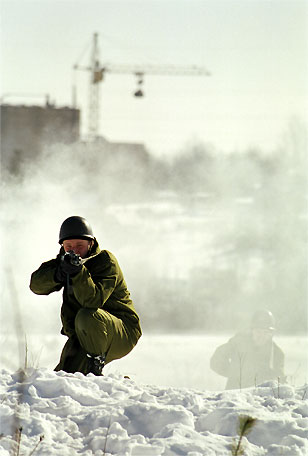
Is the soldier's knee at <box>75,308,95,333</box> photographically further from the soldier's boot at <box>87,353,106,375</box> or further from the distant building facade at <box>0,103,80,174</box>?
the distant building facade at <box>0,103,80,174</box>

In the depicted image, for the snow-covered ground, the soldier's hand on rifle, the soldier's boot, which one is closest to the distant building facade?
the soldier's boot

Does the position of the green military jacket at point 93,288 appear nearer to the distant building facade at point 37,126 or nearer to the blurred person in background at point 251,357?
the blurred person in background at point 251,357

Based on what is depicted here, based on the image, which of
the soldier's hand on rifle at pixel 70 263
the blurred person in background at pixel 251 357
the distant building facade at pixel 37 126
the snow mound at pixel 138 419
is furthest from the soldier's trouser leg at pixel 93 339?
the distant building facade at pixel 37 126

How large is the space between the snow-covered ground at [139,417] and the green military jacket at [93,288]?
24.8 inches

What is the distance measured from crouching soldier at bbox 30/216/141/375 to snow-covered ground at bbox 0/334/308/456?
52cm

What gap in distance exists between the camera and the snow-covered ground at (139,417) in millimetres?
4605

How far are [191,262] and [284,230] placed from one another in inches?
234

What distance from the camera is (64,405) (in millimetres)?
5098

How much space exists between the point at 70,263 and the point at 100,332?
0.62 meters

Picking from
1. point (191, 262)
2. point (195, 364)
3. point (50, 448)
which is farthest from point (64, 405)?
point (191, 262)

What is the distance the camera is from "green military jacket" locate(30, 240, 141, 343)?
619 cm

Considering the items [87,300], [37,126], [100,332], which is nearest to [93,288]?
[87,300]

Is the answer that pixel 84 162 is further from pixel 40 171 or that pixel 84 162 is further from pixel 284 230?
pixel 284 230

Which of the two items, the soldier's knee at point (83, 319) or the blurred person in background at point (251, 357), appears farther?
the blurred person in background at point (251, 357)
